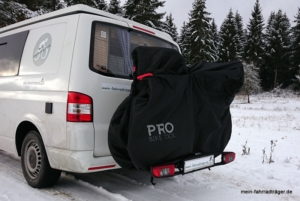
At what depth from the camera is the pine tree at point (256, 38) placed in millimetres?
47844

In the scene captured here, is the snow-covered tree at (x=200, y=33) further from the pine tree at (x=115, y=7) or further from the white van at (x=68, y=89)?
the white van at (x=68, y=89)

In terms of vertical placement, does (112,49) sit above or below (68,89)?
above

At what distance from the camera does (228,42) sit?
47688 millimetres

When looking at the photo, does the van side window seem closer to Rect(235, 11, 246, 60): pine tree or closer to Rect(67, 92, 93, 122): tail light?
Rect(67, 92, 93, 122): tail light

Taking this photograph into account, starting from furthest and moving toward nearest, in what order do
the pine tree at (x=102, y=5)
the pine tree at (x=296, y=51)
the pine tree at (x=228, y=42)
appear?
the pine tree at (x=228, y=42)
the pine tree at (x=296, y=51)
the pine tree at (x=102, y=5)

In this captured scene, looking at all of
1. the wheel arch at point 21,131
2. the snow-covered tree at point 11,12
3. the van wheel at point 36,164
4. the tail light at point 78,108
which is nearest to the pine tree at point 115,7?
the snow-covered tree at point 11,12

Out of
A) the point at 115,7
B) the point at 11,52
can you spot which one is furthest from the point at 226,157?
the point at 115,7

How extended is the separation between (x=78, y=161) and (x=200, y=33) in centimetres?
3343

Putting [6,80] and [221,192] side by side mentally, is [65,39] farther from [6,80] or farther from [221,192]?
[221,192]

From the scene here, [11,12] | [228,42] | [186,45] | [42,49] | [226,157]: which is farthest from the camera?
[228,42]

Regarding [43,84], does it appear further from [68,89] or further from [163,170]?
[163,170]

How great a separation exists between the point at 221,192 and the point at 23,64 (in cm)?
341

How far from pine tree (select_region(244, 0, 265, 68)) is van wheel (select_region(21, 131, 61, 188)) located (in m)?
48.4

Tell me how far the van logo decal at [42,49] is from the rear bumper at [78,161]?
1231 mm
